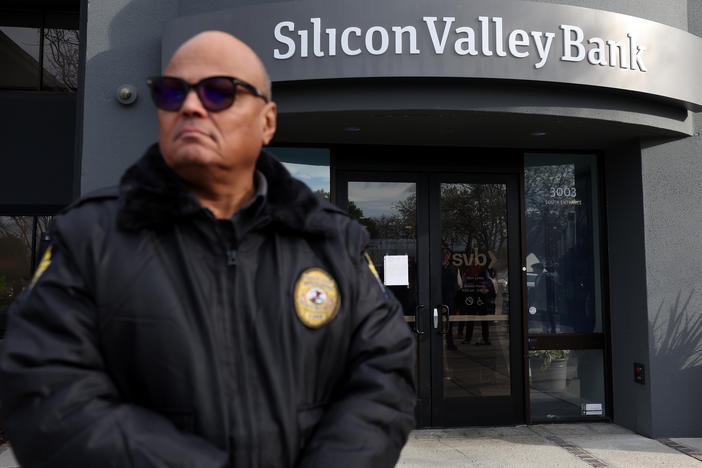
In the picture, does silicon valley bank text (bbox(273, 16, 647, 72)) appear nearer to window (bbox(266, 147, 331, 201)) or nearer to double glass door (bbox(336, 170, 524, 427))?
window (bbox(266, 147, 331, 201))

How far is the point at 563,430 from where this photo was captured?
5.90 metres

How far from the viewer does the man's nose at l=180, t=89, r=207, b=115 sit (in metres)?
1.33

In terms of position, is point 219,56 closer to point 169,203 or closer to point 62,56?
point 169,203

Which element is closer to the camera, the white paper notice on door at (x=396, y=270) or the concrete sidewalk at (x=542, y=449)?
the concrete sidewalk at (x=542, y=449)

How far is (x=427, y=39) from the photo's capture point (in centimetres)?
455

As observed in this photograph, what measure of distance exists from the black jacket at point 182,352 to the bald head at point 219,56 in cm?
26

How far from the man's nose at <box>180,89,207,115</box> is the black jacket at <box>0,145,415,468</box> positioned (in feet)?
0.57

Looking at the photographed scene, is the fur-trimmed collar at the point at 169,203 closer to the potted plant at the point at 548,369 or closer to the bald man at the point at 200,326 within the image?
the bald man at the point at 200,326

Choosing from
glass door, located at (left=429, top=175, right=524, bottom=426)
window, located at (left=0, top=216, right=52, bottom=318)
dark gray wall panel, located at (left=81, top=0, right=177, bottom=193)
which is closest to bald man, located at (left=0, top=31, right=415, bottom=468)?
dark gray wall panel, located at (left=81, top=0, right=177, bottom=193)

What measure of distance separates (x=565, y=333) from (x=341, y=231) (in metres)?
5.36

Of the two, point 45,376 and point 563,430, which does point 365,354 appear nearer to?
point 45,376

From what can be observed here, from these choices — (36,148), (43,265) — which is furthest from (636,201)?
(36,148)

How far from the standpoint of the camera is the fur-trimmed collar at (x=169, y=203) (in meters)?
1.34

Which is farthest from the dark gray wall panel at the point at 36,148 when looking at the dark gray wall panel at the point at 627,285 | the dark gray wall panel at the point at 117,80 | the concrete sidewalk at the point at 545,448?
the dark gray wall panel at the point at 627,285
